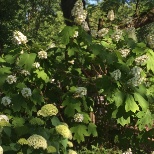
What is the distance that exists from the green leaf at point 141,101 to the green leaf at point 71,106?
613 millimetres

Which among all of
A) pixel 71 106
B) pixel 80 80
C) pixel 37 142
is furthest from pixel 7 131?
pixel 80 80

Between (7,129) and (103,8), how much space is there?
4.80 meters

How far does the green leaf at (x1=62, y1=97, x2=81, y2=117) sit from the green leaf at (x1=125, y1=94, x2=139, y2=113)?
537 millimetres

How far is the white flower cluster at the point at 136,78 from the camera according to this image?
11.5ft

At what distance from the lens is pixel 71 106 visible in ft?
12.2

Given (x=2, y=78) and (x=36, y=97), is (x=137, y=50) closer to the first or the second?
(x=36, y=97)

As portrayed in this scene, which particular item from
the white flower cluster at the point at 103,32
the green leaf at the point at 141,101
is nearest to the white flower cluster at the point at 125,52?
the white flower cluster at the point at 103,32

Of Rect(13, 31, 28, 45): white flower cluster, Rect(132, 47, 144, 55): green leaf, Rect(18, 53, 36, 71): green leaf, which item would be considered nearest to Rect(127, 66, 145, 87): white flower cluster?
Rect(132, 47, 144, 55): green leaf

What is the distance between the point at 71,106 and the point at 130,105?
2.03 feet

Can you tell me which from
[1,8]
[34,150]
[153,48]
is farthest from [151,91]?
[1,8]

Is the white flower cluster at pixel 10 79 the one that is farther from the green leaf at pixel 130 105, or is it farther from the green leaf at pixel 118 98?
the green leaf at pixel 130 105

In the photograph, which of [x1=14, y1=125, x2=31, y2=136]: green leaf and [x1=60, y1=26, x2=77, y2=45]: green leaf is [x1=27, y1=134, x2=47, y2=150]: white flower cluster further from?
[x1=60, y1=26, x2=77, y2=45]: green leaf

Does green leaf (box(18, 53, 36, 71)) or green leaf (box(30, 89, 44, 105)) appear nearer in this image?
green leaf (box(18, 53, 36, 71))

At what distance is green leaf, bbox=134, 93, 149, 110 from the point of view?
11.5 ft
